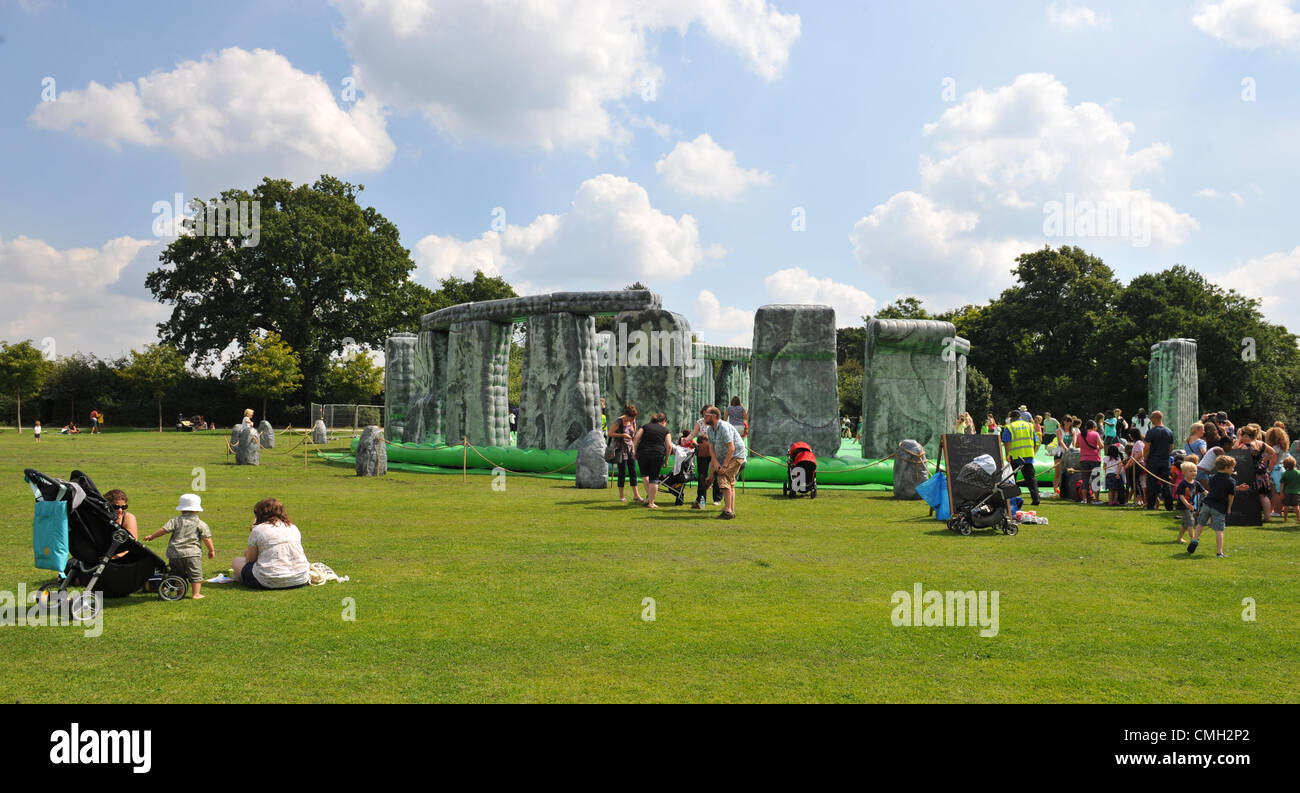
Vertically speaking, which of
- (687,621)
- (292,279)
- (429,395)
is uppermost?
(292,279)

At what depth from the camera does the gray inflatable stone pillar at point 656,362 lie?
68.8ft

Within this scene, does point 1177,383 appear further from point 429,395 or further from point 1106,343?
point 429,395

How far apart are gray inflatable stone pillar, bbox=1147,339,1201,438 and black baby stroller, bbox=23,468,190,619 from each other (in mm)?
25245

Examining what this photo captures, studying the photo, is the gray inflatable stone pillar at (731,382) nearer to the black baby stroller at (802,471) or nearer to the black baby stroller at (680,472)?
the black baby stroller at (802,471)

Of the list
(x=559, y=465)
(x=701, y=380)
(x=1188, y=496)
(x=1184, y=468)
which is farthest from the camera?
(x=701, y=380)

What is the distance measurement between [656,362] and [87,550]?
14968 mm

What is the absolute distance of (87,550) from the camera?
6.92 meters

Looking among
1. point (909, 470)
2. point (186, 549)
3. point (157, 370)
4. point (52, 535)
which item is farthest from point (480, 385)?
point (157, 370)

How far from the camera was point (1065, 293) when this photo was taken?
149 feet

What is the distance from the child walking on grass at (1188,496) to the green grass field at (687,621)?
1.08 feet

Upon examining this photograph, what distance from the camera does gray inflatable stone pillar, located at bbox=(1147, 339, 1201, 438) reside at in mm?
24500
